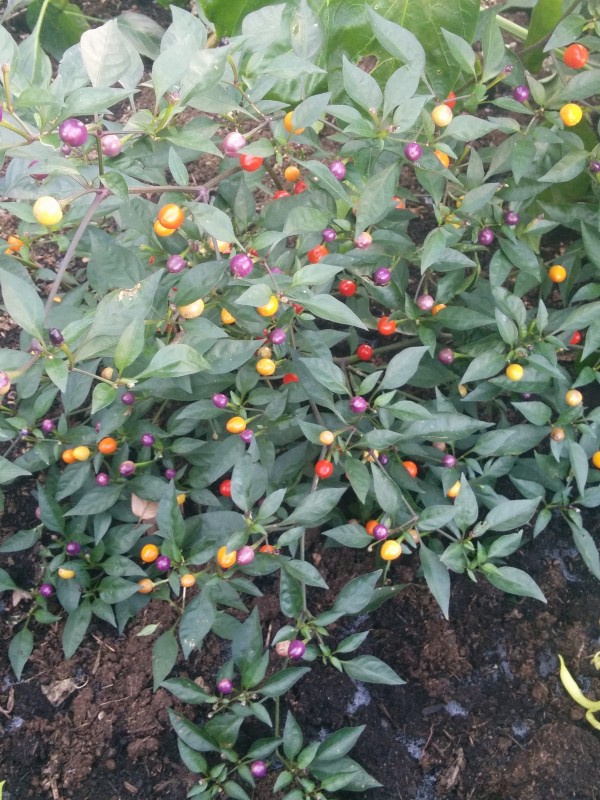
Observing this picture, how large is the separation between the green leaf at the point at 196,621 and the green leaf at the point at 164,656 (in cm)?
17

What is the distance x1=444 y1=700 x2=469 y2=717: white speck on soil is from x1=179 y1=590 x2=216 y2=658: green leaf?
722 millimetres

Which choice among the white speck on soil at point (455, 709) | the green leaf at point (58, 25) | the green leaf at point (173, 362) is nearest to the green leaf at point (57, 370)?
the green leaf at point (173, 362)

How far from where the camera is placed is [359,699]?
1767 millimetres

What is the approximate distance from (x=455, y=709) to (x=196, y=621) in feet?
2.52

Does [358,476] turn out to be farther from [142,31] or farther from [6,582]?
[142,31]

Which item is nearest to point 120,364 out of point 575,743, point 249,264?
point 249,264

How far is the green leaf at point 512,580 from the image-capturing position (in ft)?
4.72

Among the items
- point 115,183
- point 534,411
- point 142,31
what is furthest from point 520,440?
point 142,31

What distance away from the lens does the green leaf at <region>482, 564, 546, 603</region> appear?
1.44m

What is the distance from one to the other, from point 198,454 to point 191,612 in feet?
1.39

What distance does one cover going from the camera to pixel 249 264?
125 centimetres

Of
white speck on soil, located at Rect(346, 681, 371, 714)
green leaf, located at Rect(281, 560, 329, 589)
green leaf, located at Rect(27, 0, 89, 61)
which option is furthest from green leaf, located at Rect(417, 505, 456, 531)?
green leaf, located at Rect(27, 0, 89, 61)

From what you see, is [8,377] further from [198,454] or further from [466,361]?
[466,361]

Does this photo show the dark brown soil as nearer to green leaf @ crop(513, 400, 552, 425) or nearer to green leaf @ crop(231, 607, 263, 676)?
green leaf @ crop(231, 607, 263, 676)
